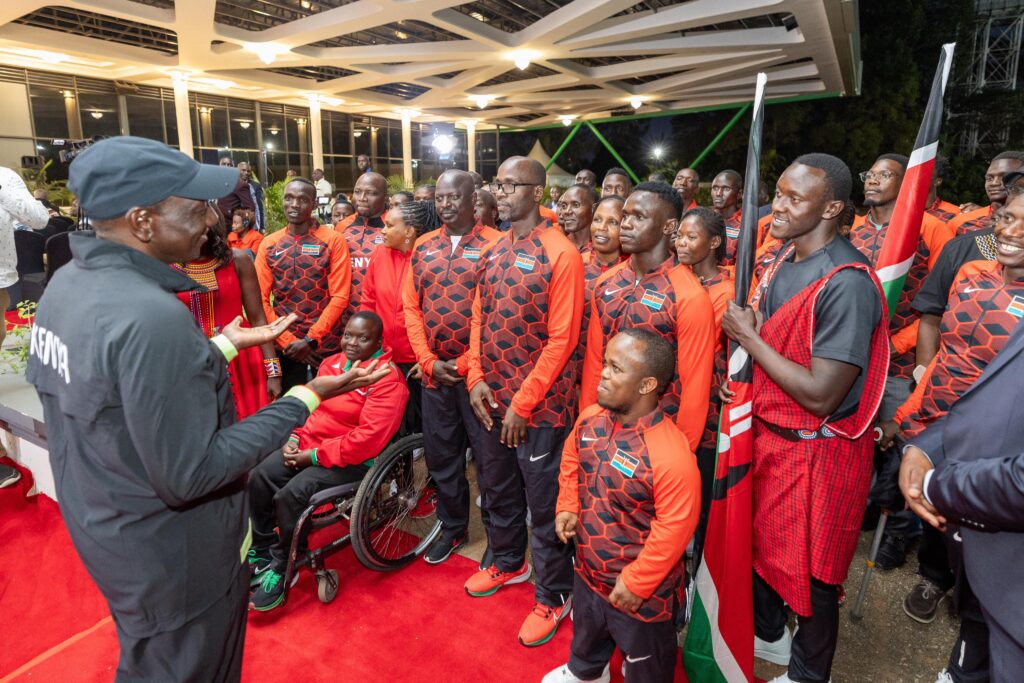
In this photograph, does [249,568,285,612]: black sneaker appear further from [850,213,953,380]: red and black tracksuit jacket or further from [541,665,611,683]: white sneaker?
[850,213,953,380]: red and black tracksuit jacket

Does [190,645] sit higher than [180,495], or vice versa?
[180,495]

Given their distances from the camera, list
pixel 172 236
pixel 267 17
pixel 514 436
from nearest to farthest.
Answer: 1. pixel 172 236
2. pixel 514 436
3. pixel 267 17

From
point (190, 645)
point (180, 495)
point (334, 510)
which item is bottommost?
point (334, 510)

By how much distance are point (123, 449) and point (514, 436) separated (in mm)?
1514

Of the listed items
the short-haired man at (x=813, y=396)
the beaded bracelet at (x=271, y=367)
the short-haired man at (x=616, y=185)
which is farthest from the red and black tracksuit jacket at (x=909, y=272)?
the beaded bracelet at (x=271, y=367)

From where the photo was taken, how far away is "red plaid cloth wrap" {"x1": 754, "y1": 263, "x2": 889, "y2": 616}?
1930mm

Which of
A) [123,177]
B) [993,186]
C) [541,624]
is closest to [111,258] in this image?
[123,177]

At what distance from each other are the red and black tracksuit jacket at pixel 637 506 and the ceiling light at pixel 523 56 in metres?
12.6

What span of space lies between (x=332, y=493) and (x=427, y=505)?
3.06ft

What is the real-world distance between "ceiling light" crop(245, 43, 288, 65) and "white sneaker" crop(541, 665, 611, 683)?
41.5 ft

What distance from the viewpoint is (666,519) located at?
5.86 ft

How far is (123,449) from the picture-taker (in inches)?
50.8

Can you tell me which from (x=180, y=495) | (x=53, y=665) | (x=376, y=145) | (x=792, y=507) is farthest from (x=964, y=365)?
(x=376, y=145)

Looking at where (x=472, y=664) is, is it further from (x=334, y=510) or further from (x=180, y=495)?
(x=180, y=495)
